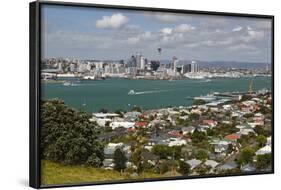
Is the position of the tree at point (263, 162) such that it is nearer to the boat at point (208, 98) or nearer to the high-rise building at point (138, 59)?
the boat at point (208, 98)

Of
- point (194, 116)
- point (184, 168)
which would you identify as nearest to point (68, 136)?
point (184, 168)

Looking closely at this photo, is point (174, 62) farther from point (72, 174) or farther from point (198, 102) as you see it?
point (72, 174)

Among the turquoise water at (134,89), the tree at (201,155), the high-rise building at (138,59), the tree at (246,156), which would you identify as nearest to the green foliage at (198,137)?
the tree at (201,155)

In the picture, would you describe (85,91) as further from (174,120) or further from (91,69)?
(174,120)

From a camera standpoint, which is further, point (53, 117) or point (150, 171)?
point (150, 171)

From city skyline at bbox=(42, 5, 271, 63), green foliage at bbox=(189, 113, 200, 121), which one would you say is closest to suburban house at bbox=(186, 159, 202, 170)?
green foliage at bbox=(189, 113, 200, 121)

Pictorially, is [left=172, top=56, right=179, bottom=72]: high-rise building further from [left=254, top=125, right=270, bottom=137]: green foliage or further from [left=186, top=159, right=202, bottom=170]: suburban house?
[left=254, top=125, right=270, bottom=137]: green foliage

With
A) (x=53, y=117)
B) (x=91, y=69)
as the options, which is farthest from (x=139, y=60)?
A: (x=53, y=117)
